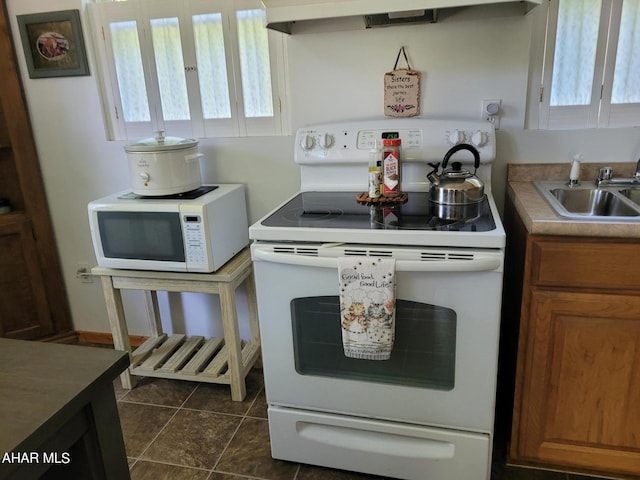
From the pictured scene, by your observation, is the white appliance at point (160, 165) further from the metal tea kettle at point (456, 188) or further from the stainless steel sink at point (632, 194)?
the stainless steel sink at point (632, 194)

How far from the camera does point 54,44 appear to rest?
2209mm

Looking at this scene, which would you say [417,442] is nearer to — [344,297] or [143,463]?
[344,297]

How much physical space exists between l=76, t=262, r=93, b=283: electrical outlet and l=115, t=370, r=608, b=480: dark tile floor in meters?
0.63

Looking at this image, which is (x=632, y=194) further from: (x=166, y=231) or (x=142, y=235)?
(x=142, y=235)

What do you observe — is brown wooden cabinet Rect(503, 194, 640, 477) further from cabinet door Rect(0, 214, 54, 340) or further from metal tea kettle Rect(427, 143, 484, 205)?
cabinet door Rect(0, 214, 54, 340)

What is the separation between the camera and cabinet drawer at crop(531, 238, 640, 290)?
4.33 feet

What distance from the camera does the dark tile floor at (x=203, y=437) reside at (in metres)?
1.67

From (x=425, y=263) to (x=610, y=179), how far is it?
3.02 feet

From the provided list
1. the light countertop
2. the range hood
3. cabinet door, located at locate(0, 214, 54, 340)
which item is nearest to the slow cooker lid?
the range hood

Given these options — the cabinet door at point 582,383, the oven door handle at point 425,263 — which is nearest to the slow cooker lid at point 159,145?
the oven door handle at point 425,263

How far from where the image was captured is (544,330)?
144cm

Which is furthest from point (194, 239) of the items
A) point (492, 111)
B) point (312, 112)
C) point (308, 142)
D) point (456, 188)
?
point (492, 111)

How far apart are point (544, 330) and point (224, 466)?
1181mm

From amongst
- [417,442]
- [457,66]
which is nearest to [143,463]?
[417,442]
